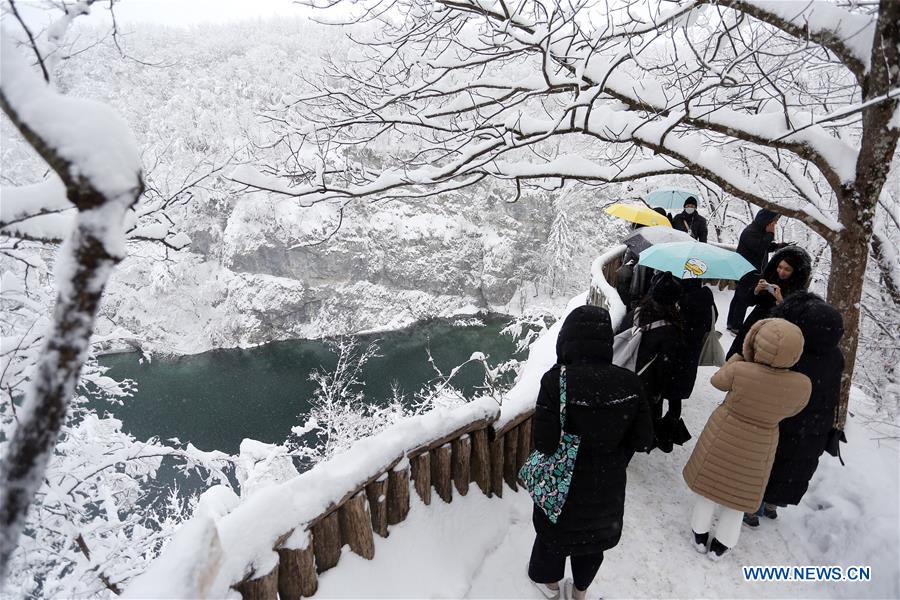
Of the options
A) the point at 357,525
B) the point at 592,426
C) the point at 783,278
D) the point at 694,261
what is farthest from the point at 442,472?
the point at 783,278

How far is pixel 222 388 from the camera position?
23859 mm

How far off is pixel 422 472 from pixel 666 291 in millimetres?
2023

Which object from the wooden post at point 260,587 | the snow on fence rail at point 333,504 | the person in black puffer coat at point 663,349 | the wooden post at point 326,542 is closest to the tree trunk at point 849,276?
the person in black puffer coat at point 663,349

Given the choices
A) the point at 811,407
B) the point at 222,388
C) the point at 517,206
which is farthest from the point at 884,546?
the point at 517,206

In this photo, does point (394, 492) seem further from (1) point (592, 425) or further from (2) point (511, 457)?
(1) point (592, 425)

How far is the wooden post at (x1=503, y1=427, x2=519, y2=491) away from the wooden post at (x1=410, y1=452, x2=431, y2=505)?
0.69 m

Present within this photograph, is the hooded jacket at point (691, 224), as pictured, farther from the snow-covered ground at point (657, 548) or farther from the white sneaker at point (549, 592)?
the white sneaker at point (549, 592)

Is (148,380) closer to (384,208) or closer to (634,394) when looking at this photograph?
(384,208)

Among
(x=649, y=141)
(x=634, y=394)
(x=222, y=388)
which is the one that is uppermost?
(x=649, y=141)

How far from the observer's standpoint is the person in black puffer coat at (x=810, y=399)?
2.54 meters

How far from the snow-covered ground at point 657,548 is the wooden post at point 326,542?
0.06 meters

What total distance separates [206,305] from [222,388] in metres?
10.1

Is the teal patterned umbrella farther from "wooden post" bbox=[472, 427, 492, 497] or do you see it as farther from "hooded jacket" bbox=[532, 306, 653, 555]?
"wooden post" bbox=[472, 427, 492, 497]

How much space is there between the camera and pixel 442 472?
106 inches
